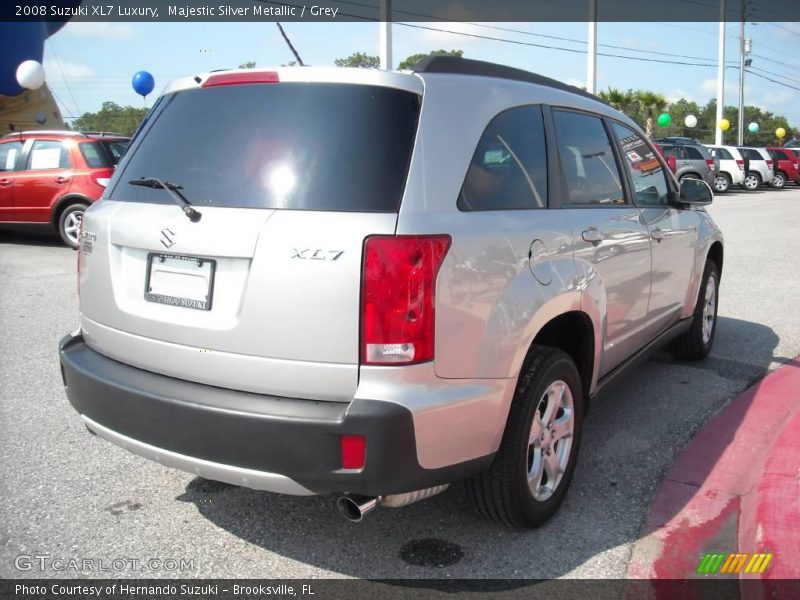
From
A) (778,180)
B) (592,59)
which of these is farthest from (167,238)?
(778,180)

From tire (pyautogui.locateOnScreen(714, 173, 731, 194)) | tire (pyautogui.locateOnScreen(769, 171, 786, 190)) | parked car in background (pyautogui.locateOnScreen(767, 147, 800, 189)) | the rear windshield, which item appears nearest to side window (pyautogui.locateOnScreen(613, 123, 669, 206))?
the rear windshield

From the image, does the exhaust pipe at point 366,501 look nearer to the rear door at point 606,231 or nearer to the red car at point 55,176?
the rear door at point 606,231

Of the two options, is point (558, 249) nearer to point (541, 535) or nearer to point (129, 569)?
point (541, 535)

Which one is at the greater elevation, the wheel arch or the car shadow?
the wheel arch

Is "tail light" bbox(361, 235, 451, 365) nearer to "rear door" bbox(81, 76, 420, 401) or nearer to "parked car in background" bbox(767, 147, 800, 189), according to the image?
"rear door" bbox(81, 76, 420, 401)

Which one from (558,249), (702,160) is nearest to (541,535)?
(558,249)

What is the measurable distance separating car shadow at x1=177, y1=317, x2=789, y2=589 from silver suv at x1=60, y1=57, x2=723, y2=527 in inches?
6.2

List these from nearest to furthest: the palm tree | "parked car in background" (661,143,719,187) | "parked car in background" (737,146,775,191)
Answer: "parked car in background" (661,143,719,187)
"parked car in background" (737,146,775,191)
the palm tree

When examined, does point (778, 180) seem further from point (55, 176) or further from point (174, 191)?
point (174, 191)

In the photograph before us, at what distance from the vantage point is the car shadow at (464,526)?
292 cm

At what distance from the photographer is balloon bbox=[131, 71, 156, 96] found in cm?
2092

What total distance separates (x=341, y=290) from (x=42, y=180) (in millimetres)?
10275

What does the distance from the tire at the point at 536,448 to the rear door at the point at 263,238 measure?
2.69 ft

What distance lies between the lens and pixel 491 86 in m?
3.00
